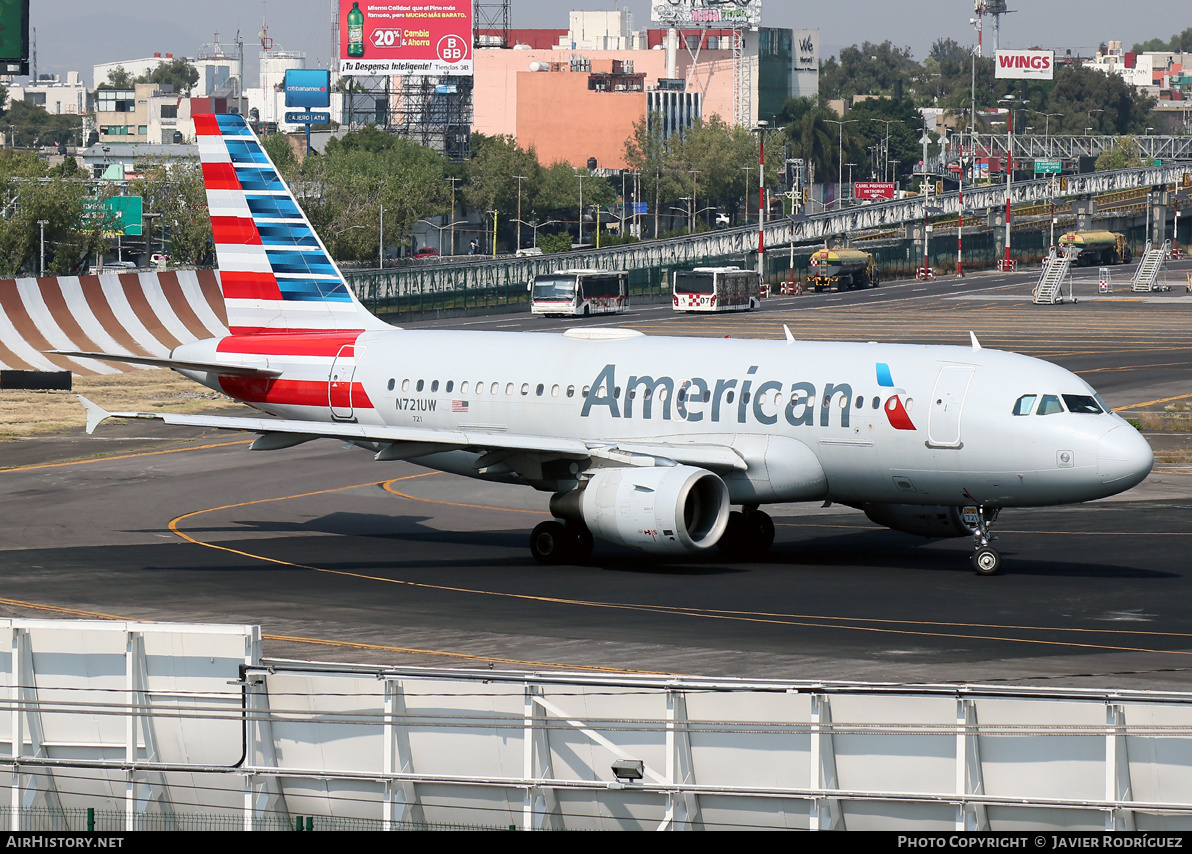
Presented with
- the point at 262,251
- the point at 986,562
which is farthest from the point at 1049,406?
the point at 262,251

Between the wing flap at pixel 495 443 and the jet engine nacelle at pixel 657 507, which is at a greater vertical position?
the wing flap at pixel 495 443

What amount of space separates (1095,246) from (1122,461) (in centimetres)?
15889

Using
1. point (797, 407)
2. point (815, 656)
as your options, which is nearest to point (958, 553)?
point (797, 407)

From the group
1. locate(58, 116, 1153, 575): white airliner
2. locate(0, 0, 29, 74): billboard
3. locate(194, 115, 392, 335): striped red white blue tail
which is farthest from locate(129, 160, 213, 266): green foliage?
locate(58, 116, 1153, 575): white airliner

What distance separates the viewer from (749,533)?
125 ft

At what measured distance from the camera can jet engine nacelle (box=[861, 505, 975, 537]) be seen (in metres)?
36.6

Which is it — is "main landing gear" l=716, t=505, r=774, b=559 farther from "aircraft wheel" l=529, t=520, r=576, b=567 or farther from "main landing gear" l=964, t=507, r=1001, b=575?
"main landing gear" l=964, t=507, r=1001, b=575

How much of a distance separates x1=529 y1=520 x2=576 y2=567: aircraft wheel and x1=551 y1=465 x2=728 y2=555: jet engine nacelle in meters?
1.92

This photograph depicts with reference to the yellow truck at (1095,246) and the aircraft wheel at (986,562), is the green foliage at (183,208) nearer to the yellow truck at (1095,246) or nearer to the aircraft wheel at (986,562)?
the yellow truck at (1095,246)

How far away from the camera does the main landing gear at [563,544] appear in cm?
3700

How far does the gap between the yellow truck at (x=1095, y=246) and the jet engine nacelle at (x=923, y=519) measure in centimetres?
15127

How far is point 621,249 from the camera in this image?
167 meters

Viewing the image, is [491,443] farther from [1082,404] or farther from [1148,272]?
[1148,272]

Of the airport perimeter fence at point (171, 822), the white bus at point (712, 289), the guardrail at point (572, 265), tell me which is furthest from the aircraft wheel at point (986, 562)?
the white bus at point (712, 289)
